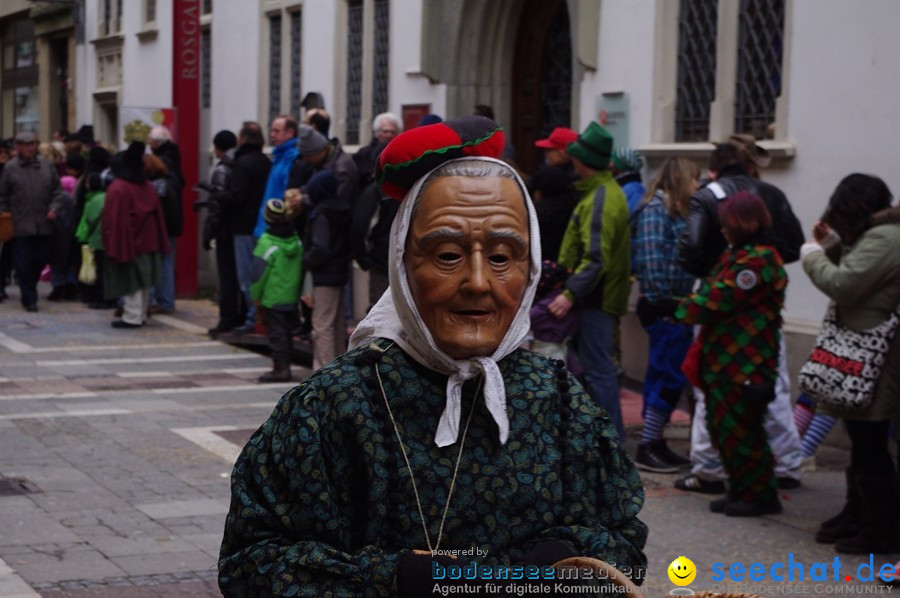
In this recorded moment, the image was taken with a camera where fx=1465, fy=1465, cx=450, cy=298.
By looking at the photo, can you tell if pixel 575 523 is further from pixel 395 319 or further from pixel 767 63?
pixel 767 63

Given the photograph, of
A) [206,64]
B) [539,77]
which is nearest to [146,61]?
[206,64]

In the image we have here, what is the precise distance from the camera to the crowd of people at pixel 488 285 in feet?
8.78

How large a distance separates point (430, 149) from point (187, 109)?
1613cm

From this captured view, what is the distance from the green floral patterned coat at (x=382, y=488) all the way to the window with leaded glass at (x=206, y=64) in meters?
20.6

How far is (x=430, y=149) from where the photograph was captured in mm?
2754

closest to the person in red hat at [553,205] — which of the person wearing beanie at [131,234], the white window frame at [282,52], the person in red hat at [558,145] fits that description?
the person in red hat at [558,145]

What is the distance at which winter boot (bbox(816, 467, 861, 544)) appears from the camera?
677 centimetres

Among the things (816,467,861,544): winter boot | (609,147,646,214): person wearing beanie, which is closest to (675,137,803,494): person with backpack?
(816,467,861,544): winter boot

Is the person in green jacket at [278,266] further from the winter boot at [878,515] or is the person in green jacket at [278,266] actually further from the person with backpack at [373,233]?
the winter boot at [878,515]

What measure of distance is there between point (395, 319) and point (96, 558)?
4003mm

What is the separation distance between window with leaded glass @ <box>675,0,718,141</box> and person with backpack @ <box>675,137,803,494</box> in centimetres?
334

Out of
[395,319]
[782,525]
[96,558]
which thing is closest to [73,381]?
[96,558]

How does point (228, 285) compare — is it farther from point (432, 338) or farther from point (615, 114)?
point (432, 338)

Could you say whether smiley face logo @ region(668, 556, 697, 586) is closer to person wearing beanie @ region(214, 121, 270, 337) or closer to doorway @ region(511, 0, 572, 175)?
person wearing beanie @ region(214, 121, 270, 337)
